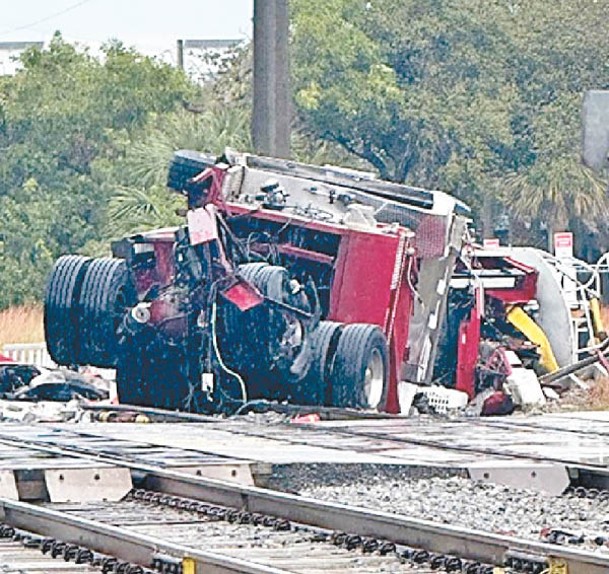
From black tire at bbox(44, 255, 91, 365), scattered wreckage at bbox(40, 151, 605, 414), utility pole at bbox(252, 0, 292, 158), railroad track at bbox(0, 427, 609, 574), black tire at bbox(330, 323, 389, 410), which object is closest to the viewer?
railroad track at bbox(0, 427, 609, 574)

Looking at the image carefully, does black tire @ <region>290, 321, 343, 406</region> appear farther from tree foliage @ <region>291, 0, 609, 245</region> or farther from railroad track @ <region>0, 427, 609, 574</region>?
tree foliage @ <region>291, 0, 609, 245</region>

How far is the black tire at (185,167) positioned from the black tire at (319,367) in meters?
2.34

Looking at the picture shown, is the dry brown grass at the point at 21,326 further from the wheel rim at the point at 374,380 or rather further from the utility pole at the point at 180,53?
the utility pole at the point at 180,53

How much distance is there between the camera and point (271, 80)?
81.0 ft

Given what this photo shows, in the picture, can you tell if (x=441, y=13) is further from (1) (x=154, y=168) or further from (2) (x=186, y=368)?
(2) (x=186, y=368)

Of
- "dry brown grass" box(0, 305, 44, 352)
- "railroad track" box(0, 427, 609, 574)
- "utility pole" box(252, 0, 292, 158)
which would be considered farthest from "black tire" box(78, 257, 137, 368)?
"railroad track" box(0, 427, 609, 574)

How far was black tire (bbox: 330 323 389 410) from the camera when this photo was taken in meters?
19.0

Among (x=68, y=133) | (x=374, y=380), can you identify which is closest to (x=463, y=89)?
(x=68, y=133)

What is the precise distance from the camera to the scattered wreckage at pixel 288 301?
19.4 metres

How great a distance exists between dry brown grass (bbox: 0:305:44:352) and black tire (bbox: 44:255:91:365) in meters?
7.09

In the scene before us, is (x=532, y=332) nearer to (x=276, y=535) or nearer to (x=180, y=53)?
(x=276, y=535)

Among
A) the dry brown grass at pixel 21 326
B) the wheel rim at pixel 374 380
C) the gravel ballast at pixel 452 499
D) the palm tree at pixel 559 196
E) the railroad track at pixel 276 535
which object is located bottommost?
the dry brown grass at pixel 21 326

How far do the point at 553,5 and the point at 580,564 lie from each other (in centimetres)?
5191

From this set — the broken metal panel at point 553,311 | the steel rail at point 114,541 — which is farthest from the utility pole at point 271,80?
the steel rail at point 114,541
